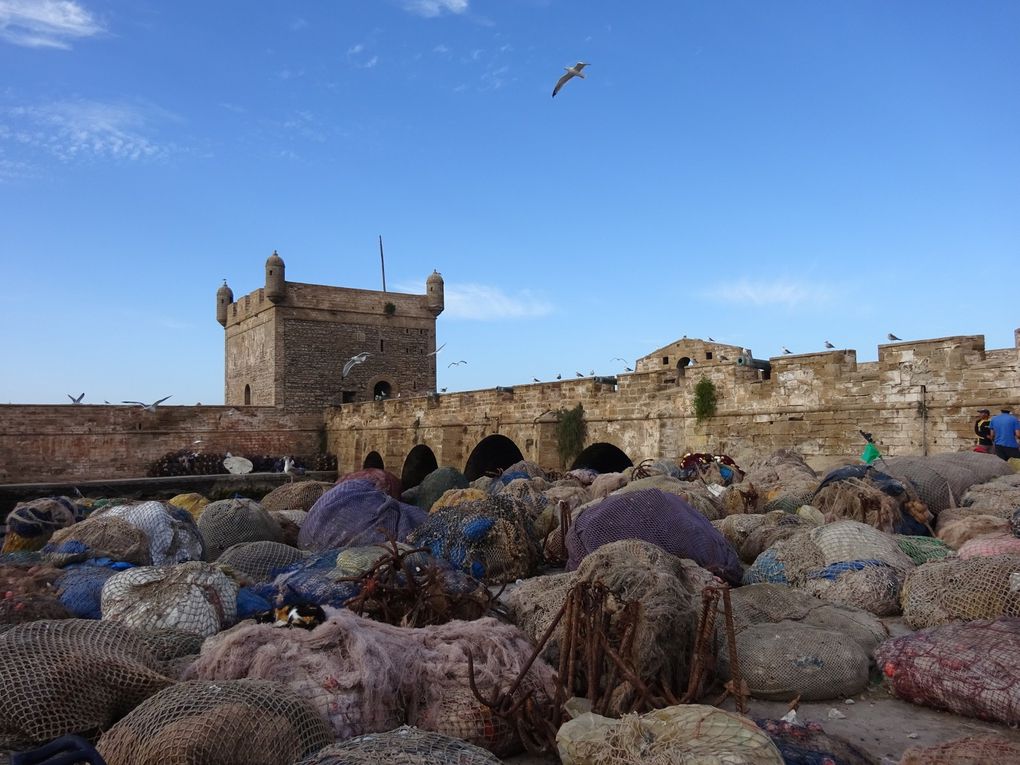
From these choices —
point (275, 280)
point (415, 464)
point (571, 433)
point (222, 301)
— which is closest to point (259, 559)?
point (571, 433)

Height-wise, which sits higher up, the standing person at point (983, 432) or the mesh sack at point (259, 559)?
the standing person at point (983, 432)

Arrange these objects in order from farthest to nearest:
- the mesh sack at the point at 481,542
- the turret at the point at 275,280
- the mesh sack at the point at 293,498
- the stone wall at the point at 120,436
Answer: the turret at the point at 275,280, the stone wall at the point at 120,436, the mesh sack at the point at 293,498, the mesh sack at the point at 481,542

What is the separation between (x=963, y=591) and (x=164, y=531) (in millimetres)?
5025

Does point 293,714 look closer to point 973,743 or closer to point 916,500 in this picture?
point 973,743

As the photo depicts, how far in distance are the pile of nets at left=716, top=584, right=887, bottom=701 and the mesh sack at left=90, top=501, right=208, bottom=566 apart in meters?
3.85

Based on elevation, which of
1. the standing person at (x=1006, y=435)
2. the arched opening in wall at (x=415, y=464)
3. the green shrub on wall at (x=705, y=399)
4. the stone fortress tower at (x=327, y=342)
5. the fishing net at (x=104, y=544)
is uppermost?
the stone fortress tower at (x=327, y=342)

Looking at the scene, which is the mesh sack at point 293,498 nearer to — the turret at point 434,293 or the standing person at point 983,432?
the standing person at point 983,432

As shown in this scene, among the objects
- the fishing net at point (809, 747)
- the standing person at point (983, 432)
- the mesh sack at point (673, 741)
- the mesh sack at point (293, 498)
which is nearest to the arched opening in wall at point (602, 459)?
the mesh sack at point (293, 498)

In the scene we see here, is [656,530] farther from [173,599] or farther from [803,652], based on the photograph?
[173,599]

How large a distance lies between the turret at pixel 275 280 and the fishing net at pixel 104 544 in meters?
21.3

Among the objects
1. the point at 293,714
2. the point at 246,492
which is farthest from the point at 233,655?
the point at 246,492

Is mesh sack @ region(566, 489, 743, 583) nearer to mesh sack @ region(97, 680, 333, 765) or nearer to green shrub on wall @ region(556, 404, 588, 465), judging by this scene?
mesh sack @ region(97, 680, 333, 765)

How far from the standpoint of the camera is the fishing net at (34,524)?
6.45 metres

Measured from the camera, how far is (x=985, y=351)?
28.7 feet
